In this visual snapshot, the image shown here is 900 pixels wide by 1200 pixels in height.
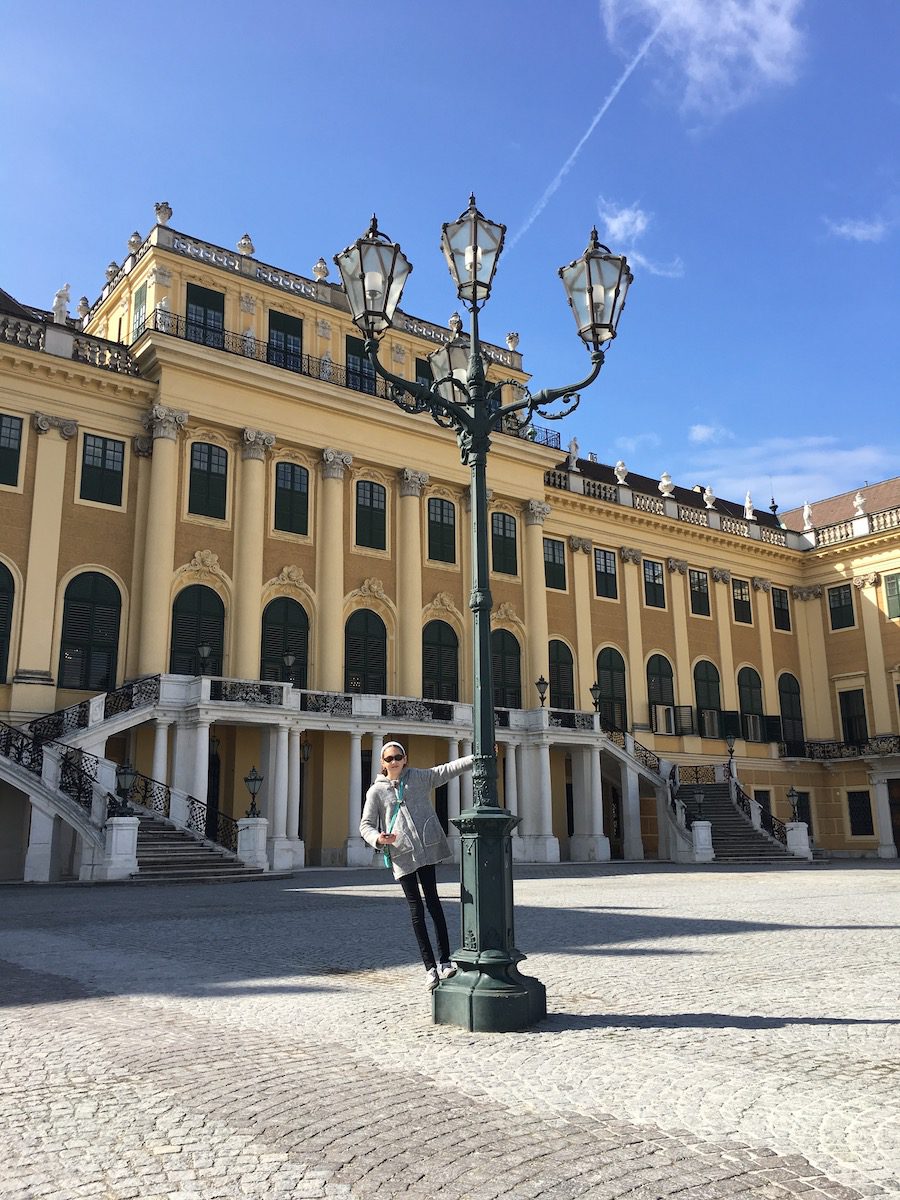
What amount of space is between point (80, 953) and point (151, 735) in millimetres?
17503

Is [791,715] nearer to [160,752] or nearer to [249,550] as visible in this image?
[249,550]

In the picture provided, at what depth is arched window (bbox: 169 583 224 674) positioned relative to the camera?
2731 cm

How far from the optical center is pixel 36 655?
2536 cm

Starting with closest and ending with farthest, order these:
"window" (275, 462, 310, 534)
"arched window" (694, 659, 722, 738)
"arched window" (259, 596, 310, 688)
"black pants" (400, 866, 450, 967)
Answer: "black pants" (400, 866, 450, 967), "arched window" (259, 596, 310, 688), "window" (275, 462, 310, 534), "arched window" (694, 659, 722, 738)

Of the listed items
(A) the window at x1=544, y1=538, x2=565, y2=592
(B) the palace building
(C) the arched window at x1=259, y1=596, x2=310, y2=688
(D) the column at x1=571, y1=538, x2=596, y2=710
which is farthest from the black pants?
(A) the window at x1=544, y1=538, x2=565, y2=592

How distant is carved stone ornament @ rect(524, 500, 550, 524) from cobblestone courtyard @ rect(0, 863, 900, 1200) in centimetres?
2570

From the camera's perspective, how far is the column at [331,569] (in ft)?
96.6

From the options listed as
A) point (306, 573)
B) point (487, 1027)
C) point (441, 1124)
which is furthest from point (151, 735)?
point (441, 1124)

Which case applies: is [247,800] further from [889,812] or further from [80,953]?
[889,812]

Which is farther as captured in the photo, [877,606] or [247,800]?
[877,606]

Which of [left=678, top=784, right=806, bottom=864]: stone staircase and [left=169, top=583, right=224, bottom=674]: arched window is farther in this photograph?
[left=678, top=784, right=806, bottom=864]: stone staircase

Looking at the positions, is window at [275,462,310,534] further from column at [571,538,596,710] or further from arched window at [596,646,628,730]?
arched window at [596,646,628,730]

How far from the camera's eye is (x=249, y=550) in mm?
28672

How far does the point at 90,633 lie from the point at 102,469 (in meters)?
Result: 4.48
